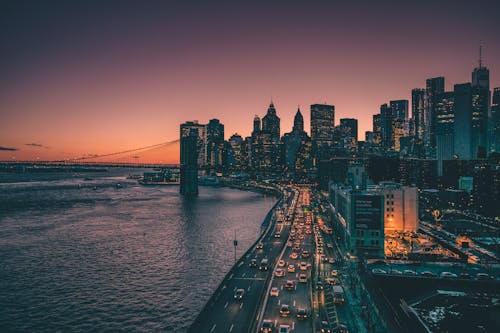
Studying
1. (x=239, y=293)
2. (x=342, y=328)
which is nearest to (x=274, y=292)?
(x=239, y=293)

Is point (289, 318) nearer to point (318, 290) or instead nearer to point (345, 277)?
point (318, 290)

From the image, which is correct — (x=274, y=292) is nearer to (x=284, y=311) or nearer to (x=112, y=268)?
(x=284, y=311)

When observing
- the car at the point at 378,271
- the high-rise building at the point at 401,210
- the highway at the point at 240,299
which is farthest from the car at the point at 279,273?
the high-rise building at the point at 401,210

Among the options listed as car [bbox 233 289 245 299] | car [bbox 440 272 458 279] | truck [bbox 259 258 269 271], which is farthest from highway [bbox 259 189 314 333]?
car [bbox 440 272 458 279]

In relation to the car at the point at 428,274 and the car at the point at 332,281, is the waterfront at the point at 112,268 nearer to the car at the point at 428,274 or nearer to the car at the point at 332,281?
the car at the point at 332,281

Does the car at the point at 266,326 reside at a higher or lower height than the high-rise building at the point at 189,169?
lower

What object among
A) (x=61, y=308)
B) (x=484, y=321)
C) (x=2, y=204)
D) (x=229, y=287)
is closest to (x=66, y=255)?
(x=61, y=308)

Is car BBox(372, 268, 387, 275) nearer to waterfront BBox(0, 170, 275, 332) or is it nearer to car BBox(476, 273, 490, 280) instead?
car BBox(476, 273, 490, 280)
